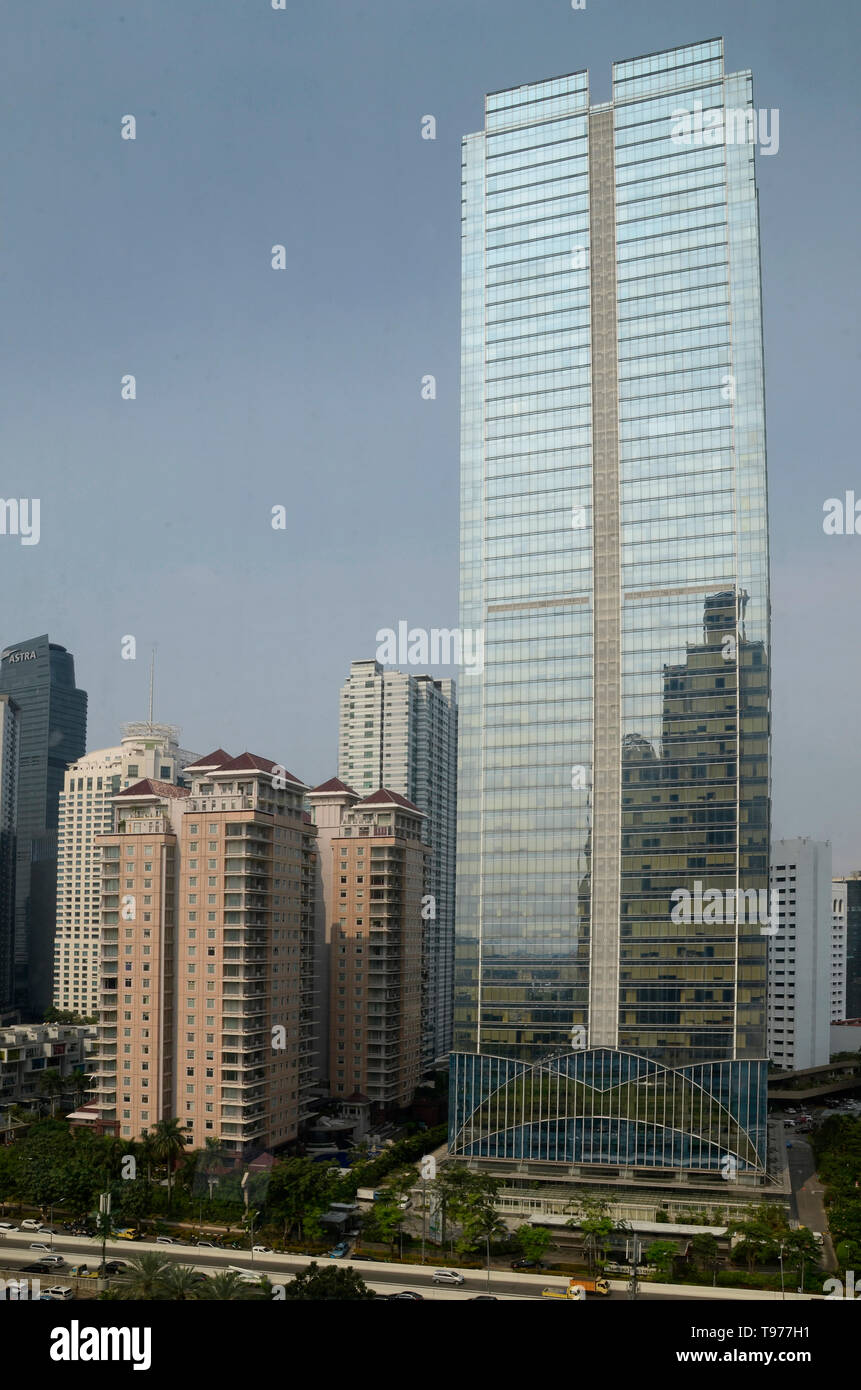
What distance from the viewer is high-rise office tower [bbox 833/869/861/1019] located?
2583 cm

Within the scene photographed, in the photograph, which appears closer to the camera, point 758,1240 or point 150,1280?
point 150,1280

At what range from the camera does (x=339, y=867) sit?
1811 centimetres

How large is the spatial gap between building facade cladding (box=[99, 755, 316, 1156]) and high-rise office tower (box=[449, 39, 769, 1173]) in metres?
2.44

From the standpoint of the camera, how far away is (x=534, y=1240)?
10.4 meters

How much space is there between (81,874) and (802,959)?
16753mm

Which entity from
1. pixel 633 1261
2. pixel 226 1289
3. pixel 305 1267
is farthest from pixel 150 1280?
pixel 633 1261

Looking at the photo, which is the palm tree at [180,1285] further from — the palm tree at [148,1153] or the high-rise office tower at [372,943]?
the high-rise office tower at [372,943]

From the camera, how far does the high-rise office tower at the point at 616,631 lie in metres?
13.1

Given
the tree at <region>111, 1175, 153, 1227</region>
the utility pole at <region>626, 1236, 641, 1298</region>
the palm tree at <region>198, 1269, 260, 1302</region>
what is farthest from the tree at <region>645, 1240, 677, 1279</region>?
the tree at <region>111, 1175, 153, 1227</region>

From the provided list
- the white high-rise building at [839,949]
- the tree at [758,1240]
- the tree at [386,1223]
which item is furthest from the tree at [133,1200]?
the white high-rise building at [839,949]

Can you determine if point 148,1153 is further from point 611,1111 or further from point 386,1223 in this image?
point 611,1111

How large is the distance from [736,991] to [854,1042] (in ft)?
38.0
